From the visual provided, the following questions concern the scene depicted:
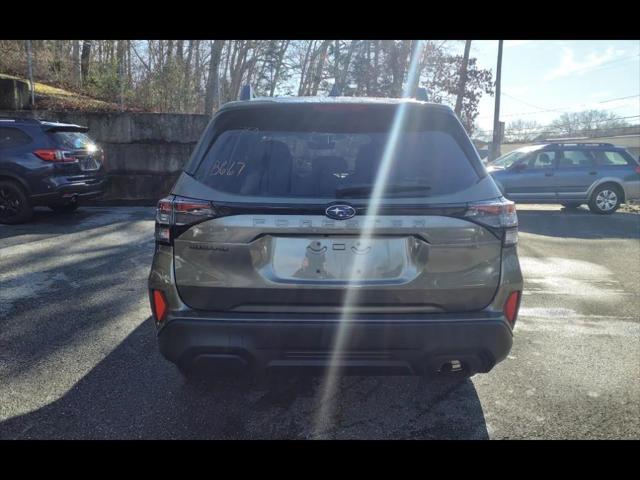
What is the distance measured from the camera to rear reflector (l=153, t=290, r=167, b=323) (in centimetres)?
235

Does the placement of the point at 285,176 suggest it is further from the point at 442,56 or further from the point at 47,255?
the point at 442,56

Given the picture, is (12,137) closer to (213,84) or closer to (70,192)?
(70,192)

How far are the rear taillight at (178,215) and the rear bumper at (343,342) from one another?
432 millimetres

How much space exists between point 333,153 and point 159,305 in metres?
1.22

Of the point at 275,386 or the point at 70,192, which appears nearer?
the point at 275,386

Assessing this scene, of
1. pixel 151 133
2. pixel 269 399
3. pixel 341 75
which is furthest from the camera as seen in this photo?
pixel 341 75

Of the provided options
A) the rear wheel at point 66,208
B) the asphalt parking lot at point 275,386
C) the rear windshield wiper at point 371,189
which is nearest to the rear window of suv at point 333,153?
the rear windshield wiper at point 371,189

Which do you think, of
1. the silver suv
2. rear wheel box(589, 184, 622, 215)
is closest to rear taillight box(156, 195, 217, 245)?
the silver suv

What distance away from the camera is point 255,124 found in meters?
2.46

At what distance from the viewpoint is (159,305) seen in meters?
2.38

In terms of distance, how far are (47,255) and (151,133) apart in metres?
6.66

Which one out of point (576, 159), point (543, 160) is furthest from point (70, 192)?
point (576, 159)

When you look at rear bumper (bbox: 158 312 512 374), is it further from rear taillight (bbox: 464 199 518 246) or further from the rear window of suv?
the rear window of suv
